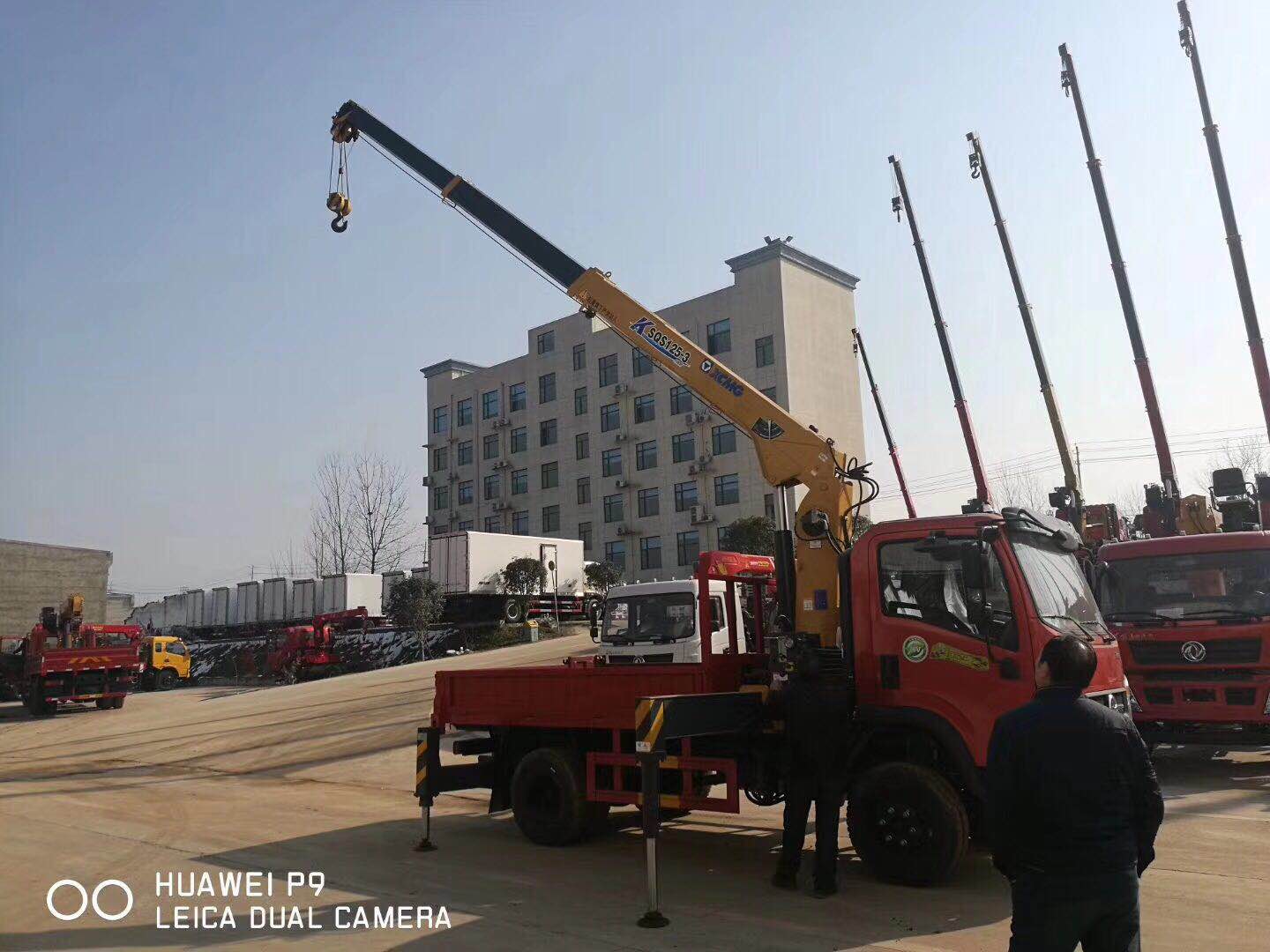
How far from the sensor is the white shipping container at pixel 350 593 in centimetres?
4275

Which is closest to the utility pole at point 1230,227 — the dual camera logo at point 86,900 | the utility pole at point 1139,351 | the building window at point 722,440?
the utility pole at point 1139,351

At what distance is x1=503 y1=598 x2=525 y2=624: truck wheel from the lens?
1422 inches

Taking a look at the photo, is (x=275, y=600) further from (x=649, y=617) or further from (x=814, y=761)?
(x=814, y=761)

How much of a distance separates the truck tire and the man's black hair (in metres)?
3.20

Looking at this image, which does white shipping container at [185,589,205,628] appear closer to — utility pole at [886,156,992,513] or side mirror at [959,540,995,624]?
utility pole at [886,156,992,513]

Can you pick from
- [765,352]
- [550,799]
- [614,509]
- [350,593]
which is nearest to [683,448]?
[614,509]

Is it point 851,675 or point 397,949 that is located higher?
point 851,675

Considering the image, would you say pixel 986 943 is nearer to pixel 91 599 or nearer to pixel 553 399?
pixel 91 599

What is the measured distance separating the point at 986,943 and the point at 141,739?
18823 mm

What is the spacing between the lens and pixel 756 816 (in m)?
9.70

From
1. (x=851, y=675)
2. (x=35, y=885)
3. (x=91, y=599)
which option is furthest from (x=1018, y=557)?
(x=91, y=599)

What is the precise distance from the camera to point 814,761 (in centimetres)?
669

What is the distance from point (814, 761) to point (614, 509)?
153 feet

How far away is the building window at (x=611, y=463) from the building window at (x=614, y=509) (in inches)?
51.9
